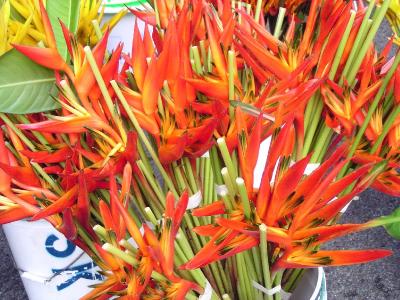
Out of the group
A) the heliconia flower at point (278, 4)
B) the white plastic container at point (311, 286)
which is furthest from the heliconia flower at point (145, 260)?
the heliconia flower at point (278, 4)

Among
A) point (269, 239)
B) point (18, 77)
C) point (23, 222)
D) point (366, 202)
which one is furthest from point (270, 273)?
point (366, 202)

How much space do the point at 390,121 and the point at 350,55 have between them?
53 mm

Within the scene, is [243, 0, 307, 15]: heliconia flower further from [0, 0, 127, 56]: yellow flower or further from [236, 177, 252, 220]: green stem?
[236, 177, 252, 220]: green stem

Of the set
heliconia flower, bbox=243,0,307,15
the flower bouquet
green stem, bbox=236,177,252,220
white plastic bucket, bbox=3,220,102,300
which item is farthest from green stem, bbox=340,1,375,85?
white plastic bucket, bbox=3,220,102,300

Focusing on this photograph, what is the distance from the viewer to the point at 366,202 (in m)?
1.33

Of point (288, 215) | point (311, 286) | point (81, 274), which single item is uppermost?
point (288, 215)

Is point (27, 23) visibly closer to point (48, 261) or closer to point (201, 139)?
point (201, 139)

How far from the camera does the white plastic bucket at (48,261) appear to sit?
750 millimetres

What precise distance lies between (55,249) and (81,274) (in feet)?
0.21

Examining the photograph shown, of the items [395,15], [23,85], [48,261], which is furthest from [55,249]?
[395,15]

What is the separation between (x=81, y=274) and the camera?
810mm

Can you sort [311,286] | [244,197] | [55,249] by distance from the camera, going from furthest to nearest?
[55,249], [311,286], [244,197]

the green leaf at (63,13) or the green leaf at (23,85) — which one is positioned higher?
the green leaf at (63,13)

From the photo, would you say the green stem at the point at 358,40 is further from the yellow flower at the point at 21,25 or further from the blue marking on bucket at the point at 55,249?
the blue marking on bucket at the point at 55,249
